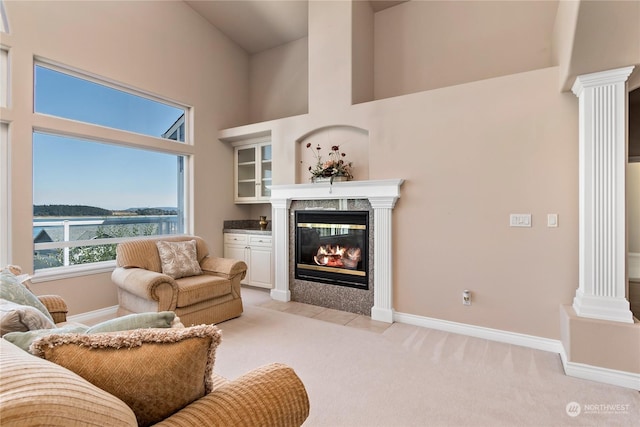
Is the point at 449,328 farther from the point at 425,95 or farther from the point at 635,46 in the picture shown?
the point at 635,46

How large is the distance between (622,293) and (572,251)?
1.57ft

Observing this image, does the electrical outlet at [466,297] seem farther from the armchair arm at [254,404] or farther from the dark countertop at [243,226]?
the dark countertop at [243,226]

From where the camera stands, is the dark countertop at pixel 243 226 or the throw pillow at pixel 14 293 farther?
the dark countertop at pixel 243 226

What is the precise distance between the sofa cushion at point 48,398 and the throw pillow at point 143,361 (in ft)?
0.35

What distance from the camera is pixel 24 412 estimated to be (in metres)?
0.56

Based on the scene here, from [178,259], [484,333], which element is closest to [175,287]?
[178,259]

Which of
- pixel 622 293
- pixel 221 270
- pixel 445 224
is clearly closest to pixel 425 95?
pixel 445 224

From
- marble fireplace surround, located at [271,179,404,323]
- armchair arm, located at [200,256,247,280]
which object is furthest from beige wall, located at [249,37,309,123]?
armchair arm, located at [200,256,247,280]

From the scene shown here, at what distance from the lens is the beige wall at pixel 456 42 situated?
3555 millimetres

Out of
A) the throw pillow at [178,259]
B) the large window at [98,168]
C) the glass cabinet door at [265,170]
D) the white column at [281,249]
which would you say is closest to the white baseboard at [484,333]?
the white column at [281,249]

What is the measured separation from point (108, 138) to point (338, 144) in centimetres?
281

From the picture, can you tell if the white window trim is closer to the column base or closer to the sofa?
the sofa

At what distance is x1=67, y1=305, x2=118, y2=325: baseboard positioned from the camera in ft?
11.5

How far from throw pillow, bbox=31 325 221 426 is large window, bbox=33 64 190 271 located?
338 centimetres
